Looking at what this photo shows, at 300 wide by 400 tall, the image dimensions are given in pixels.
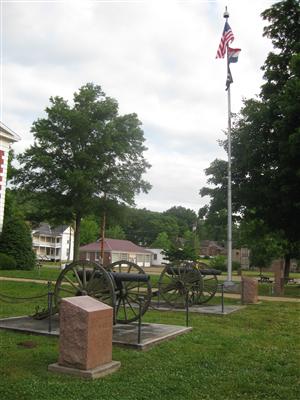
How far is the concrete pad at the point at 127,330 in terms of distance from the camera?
29.6 ft

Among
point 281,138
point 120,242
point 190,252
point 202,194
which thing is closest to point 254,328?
point 281,138

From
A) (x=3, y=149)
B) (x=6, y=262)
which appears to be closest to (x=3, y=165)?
(x=3, y=149)

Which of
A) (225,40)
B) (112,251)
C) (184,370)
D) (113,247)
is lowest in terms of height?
(184,370)

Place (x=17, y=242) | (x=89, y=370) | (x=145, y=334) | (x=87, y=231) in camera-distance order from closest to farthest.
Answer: (x=89, y=370) → (x=145, y=334) → (x=17, y=242) → (x=87, y=231)

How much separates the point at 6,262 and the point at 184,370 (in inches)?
1038

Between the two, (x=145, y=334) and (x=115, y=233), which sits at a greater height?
(x=115, y=233)

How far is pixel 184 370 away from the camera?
7.33 meters

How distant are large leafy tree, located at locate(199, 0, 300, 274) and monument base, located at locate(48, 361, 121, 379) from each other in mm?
15109

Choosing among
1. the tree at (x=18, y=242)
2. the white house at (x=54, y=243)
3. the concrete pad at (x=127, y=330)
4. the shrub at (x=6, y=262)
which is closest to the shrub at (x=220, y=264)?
the tree at (x=18, y=242)

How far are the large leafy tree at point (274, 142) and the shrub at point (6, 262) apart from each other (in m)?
13.5

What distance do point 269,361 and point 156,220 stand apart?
10219 cm

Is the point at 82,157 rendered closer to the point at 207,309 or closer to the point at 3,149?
the point at 3,149

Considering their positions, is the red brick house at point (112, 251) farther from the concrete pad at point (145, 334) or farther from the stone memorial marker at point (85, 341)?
the stone memorial marker at point (85, 341)

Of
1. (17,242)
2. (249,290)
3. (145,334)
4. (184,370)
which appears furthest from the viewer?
(17,242)
